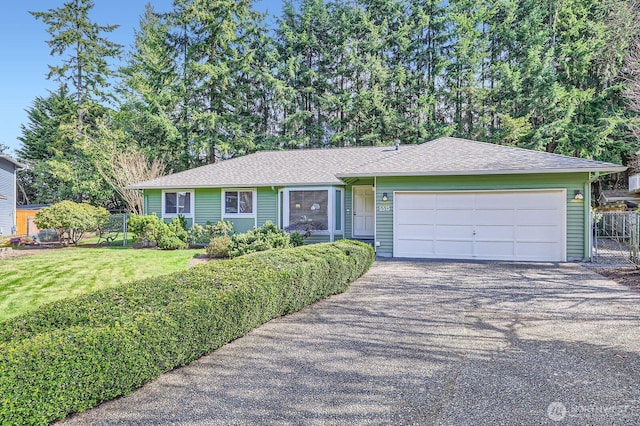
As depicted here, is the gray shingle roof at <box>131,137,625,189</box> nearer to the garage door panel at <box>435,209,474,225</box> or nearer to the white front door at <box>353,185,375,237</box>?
the white front door at <box>353,185,375,237</box>

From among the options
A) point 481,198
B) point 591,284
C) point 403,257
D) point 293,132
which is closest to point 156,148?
point 293,132

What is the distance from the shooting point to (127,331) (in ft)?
10.4

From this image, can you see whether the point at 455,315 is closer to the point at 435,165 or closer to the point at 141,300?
the point at 141,300

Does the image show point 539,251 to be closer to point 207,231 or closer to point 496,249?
point 496,249

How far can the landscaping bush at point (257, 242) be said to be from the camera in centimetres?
1127

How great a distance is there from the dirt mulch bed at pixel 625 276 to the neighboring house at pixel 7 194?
26263 millimetres

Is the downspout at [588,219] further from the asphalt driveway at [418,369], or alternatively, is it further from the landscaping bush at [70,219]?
the landscaping bush at [70,219]


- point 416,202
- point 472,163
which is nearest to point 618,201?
point 472,163

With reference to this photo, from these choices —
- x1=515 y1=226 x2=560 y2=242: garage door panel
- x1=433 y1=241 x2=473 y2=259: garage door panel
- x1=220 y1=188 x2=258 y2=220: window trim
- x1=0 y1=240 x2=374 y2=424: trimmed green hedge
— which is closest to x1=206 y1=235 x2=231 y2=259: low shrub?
x1=220 y1=188 x2=258 y2=220: window trim

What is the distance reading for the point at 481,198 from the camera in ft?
37.2

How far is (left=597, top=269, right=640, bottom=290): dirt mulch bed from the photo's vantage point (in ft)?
25.3

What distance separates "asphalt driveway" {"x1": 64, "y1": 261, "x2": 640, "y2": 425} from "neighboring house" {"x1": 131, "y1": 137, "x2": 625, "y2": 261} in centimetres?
462

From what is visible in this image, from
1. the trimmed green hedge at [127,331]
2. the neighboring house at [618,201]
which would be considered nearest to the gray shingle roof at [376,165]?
the trimmed green hedge at [127,331]

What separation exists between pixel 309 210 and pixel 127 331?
11.3m
